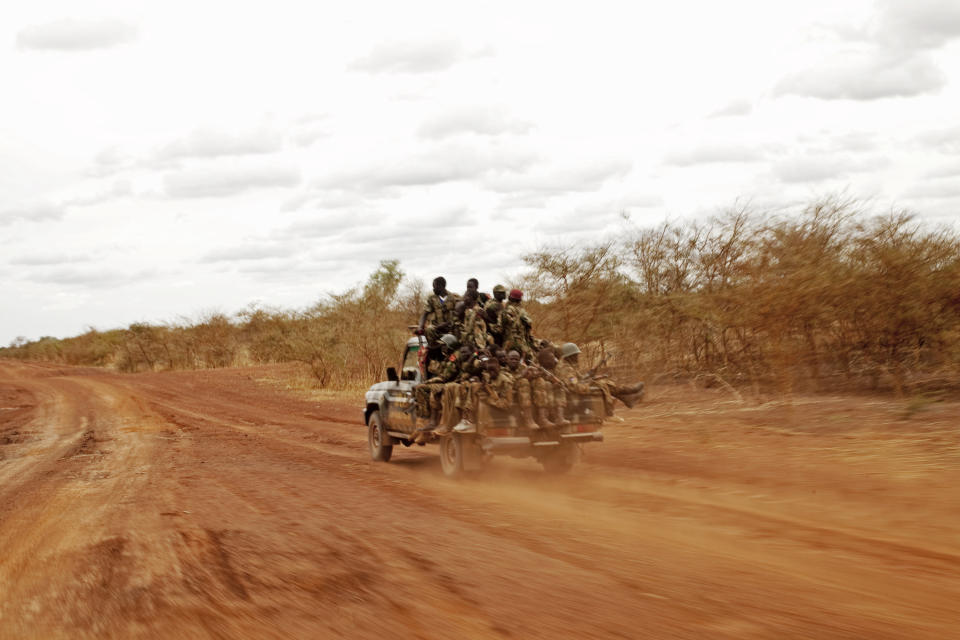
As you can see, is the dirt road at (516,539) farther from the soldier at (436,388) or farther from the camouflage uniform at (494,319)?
the camouflage uniform at (494,319)

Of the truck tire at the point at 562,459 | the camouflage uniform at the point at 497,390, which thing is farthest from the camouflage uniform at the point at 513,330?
the truck tire at the point at 562,459

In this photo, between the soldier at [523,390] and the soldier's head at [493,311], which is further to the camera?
the soldier's head at [493,311]

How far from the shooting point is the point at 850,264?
14039 mm

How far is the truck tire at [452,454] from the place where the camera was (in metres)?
10.4

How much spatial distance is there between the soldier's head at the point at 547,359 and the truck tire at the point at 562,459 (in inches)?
46.5

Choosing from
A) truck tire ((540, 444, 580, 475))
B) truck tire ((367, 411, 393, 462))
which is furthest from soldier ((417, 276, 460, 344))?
truck tire ((540, 444, 580, 475))

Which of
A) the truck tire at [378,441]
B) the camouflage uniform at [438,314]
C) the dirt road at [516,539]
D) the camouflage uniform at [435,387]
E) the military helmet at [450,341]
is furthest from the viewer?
the truck tire at [378,441]

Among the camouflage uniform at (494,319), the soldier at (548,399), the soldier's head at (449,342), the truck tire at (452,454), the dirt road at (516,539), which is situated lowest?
the dirt road at (516,539)

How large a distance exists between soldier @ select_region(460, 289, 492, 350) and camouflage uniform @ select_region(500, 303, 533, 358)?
285 mm

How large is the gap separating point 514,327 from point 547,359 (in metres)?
0.92

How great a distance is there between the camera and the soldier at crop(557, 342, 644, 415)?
34.0 feet

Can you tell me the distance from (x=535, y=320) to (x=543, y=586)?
50.6 feet

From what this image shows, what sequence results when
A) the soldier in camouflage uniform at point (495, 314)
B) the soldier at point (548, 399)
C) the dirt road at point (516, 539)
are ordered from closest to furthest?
the dirt road at point (516, 539)
the soldier at point (548, 399)
the soldier in camouflage uniform at point (495, 314)

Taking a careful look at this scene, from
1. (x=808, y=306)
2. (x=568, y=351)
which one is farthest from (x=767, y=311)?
(x=568, y=351)
